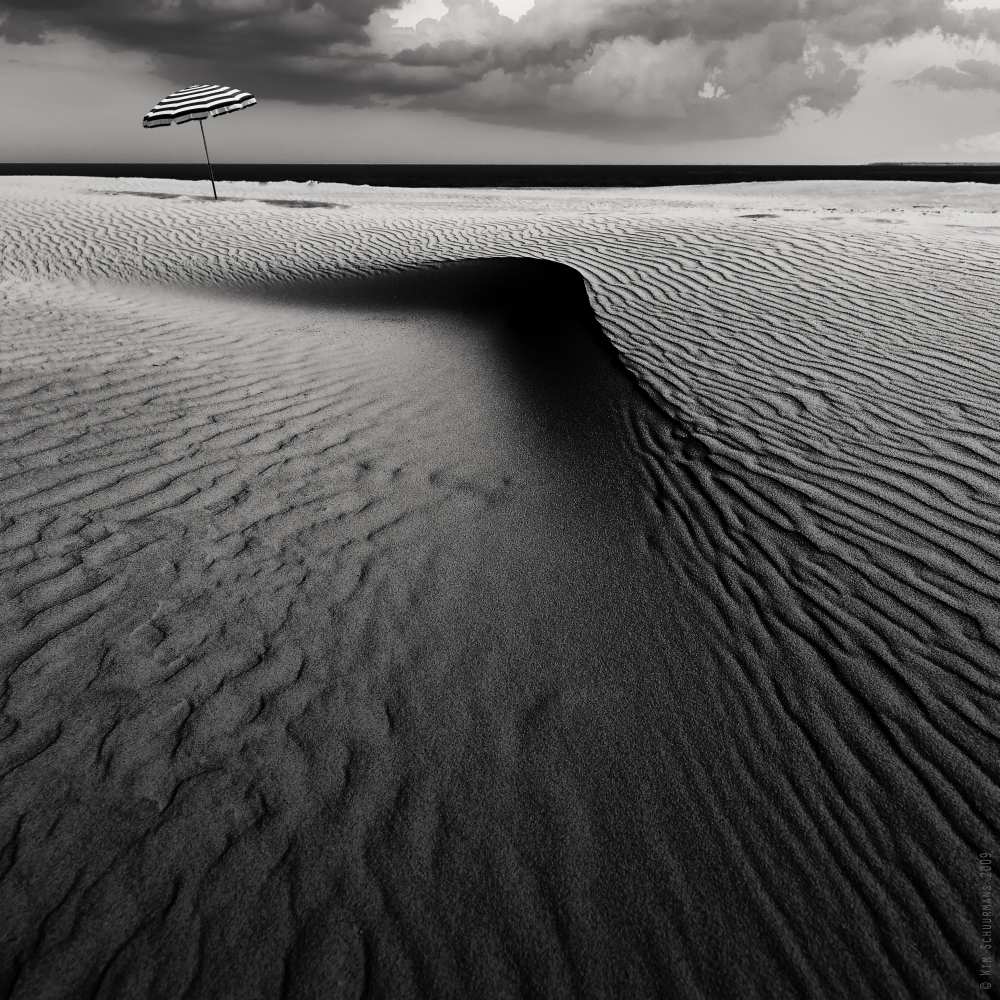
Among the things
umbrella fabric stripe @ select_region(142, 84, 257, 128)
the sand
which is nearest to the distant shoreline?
umbrella fabric stripe @ select_region(142, 84, 257, 128)

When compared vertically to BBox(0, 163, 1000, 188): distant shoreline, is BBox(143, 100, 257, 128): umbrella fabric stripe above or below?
above

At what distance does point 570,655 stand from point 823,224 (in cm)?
1007

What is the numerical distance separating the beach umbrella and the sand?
11409 millimetres

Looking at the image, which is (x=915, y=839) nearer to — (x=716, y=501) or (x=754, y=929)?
(x=754, y=929)

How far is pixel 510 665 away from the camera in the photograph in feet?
9.43

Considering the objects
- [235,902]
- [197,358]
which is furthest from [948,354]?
[197,358]

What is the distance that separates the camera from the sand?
1896 millimetres

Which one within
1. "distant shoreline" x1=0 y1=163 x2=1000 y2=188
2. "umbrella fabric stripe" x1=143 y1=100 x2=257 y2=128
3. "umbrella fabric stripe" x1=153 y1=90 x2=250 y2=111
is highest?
"umbrella fabric stripe" x1=153 y1=90 x2=250 y2=111

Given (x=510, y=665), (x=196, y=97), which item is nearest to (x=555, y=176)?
(x=196, y=97)

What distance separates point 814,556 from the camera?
128 inches

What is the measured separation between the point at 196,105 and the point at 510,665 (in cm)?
1672

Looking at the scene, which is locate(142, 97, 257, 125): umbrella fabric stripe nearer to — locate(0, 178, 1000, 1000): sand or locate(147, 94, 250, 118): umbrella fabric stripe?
locate(147, 94, 250, 118): umbrella fabric stripe

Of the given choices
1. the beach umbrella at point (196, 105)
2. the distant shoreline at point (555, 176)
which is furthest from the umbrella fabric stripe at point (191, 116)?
the distant shoreline at point (555, 176)

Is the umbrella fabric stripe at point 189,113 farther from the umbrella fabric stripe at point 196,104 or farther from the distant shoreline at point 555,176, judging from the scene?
the distant shoreline at point 555,176
